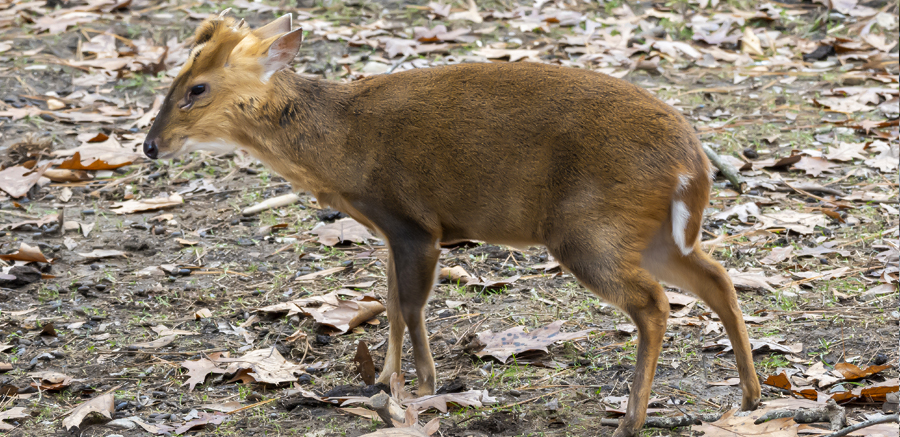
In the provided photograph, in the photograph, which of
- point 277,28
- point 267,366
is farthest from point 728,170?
point 267,366

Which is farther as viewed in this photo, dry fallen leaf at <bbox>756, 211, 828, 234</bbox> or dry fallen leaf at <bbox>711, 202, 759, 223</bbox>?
dry fallen leaf at <bbox>711, 202, 759, 223</bbox>

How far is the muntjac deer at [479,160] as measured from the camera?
11.8 ft

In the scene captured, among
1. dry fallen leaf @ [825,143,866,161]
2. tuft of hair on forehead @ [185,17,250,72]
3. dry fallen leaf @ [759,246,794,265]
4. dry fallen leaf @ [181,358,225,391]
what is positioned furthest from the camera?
dry fallen leaf @ [825,143,866,161]

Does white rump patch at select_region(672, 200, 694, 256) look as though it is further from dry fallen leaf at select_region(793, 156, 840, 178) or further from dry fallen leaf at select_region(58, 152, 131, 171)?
dry fallen leaf at select_region(58, 152, 131, 171)

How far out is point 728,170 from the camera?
6.14 metres

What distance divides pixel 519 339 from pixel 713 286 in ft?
3.48

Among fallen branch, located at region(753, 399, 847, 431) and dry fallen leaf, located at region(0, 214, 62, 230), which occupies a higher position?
fallen branch, located at region(753, 399, 847, 431)

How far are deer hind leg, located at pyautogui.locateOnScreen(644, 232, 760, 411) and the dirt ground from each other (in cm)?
20

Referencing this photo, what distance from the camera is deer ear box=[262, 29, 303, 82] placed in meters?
4.01

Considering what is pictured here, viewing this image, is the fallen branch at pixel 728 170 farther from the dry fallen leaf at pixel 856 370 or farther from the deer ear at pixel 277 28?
the deer ear at pixel 277 28

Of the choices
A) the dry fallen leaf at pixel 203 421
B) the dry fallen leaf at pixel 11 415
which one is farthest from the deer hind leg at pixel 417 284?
the dry fallen leaf at pixel 11 415

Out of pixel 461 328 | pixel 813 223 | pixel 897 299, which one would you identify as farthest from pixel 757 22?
pixel 461 328

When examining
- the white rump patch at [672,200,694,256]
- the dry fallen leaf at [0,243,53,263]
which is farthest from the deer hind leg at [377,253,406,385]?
the dry fallen leaf at [0,243,53,263]

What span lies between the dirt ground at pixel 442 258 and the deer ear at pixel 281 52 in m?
1.49
